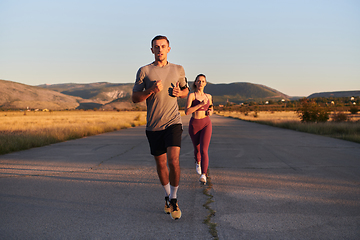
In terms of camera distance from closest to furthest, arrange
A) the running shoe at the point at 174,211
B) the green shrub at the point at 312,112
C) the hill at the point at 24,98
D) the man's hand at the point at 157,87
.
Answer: the man's hand at the point at 157,87 < the running shoe at the point at 174,211 < the green shrub at the point at 312,112 < the hill at the point at 24,98

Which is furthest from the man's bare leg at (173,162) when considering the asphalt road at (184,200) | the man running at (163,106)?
the asphalt road at (184,200)

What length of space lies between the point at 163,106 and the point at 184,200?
5.36 ft

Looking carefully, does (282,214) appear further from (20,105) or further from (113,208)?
(20,105)

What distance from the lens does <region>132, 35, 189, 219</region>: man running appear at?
4.05 metres

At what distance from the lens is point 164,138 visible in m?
4.09

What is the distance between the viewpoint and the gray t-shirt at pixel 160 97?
13.3ft

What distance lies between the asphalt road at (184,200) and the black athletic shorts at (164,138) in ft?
2.89

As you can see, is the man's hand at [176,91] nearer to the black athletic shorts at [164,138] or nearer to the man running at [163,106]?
the man running at [163,106]

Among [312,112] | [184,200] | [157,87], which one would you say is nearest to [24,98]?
[312,112]

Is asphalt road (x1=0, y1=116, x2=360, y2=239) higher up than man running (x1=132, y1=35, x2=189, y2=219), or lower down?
lower down

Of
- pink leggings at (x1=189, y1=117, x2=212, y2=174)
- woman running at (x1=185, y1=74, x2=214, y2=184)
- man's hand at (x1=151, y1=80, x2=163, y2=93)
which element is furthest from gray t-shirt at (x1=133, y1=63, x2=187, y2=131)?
pink leggings at (x1=189, y1=117, x2=212, y2=174)

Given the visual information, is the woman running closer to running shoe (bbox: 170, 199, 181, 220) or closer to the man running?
the man running

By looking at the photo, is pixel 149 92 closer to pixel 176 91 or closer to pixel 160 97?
pixel 160 97

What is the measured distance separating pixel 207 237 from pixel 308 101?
90.0 feet
